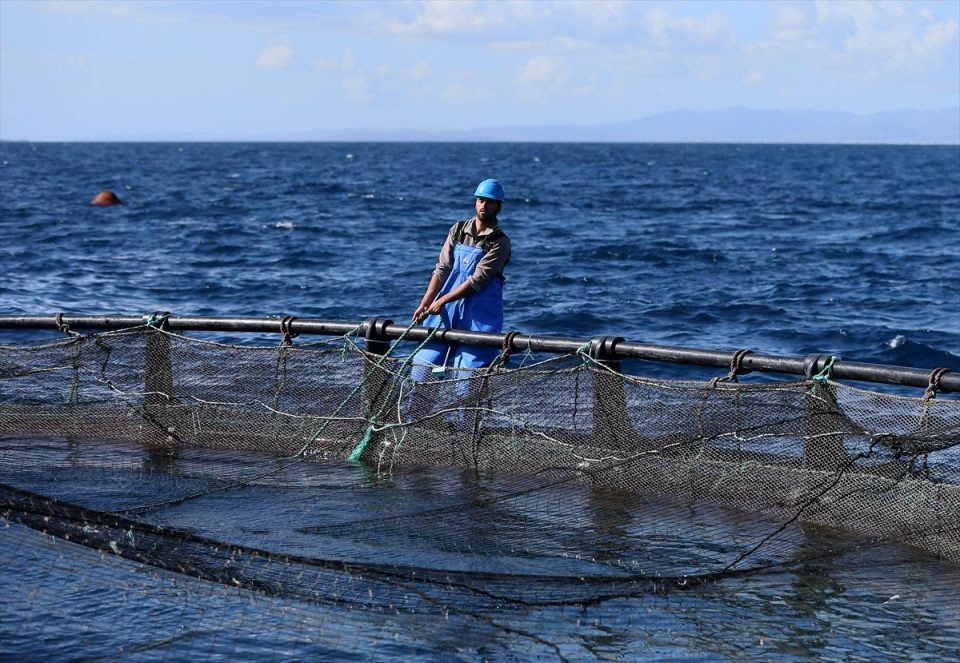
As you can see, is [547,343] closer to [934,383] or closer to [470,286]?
[470,286]

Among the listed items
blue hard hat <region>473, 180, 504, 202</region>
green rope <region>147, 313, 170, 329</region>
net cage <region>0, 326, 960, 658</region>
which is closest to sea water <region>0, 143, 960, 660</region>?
net cage <region>0, 326, 960, 658</region>

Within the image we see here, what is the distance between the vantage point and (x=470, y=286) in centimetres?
840

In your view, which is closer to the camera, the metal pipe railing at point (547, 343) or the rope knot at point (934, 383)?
the rope knot at point (934, 383)

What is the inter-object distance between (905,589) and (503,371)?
107 inches

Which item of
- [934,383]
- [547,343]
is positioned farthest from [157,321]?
[934,383]

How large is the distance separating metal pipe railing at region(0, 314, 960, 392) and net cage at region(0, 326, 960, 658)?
0.35 feet

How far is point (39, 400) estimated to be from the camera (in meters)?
9.05

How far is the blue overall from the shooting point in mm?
8344

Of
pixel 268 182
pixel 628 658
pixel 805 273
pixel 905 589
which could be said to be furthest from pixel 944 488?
pixel 268 182

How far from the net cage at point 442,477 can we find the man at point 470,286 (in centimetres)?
24

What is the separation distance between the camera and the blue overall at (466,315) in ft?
27.4

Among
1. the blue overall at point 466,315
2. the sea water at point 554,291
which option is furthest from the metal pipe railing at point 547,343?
the sea water at point 554,291

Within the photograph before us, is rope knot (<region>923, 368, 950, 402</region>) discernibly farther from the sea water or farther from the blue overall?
the blue overall

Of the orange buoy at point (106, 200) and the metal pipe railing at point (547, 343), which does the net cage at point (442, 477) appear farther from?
the orange buoy at point (106, 200)
